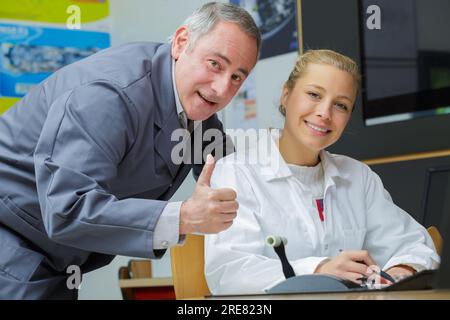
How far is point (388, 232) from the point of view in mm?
1316

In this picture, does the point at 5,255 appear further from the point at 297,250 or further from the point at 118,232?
the point at 297,250

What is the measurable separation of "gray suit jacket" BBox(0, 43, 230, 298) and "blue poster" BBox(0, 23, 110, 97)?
155 cm

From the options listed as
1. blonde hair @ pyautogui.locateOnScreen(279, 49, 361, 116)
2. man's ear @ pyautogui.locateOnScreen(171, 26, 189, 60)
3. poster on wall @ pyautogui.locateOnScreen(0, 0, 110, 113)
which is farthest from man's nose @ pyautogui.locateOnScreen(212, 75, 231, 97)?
poster on wall @ pyautogui.locateOnScreen(0, 0, 110, 113)

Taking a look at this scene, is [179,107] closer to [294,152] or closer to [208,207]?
[294,152]

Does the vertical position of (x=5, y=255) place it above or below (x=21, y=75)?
below

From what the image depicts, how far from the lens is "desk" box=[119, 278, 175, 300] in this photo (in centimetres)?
241

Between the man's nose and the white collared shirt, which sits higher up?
the man's nose

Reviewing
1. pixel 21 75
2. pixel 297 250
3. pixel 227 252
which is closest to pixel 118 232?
pixel 227 252

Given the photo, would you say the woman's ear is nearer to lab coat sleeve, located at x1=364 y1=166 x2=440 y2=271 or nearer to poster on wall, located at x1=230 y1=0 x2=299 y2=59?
lab coat sleeve, located at x1=364 y1=166 x2=440 y2=271

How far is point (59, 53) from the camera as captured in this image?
9.50ft

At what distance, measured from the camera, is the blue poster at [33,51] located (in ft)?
9.11

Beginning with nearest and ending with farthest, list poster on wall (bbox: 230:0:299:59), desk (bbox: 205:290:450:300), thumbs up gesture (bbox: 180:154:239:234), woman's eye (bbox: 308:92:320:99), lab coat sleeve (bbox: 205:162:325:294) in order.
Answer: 1. desk (bbox: 205:290:450:300)
2. thumbs up gesture (bbox: 180:154:239:234)
3. lab coat sleeve (bbox: 205:162:325:294)
4. woman's eye (bbox: 308:92:320:99)
5. poster on wall (bbox: 230:0:299:59)

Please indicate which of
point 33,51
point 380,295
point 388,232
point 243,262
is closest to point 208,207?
point 243,262
